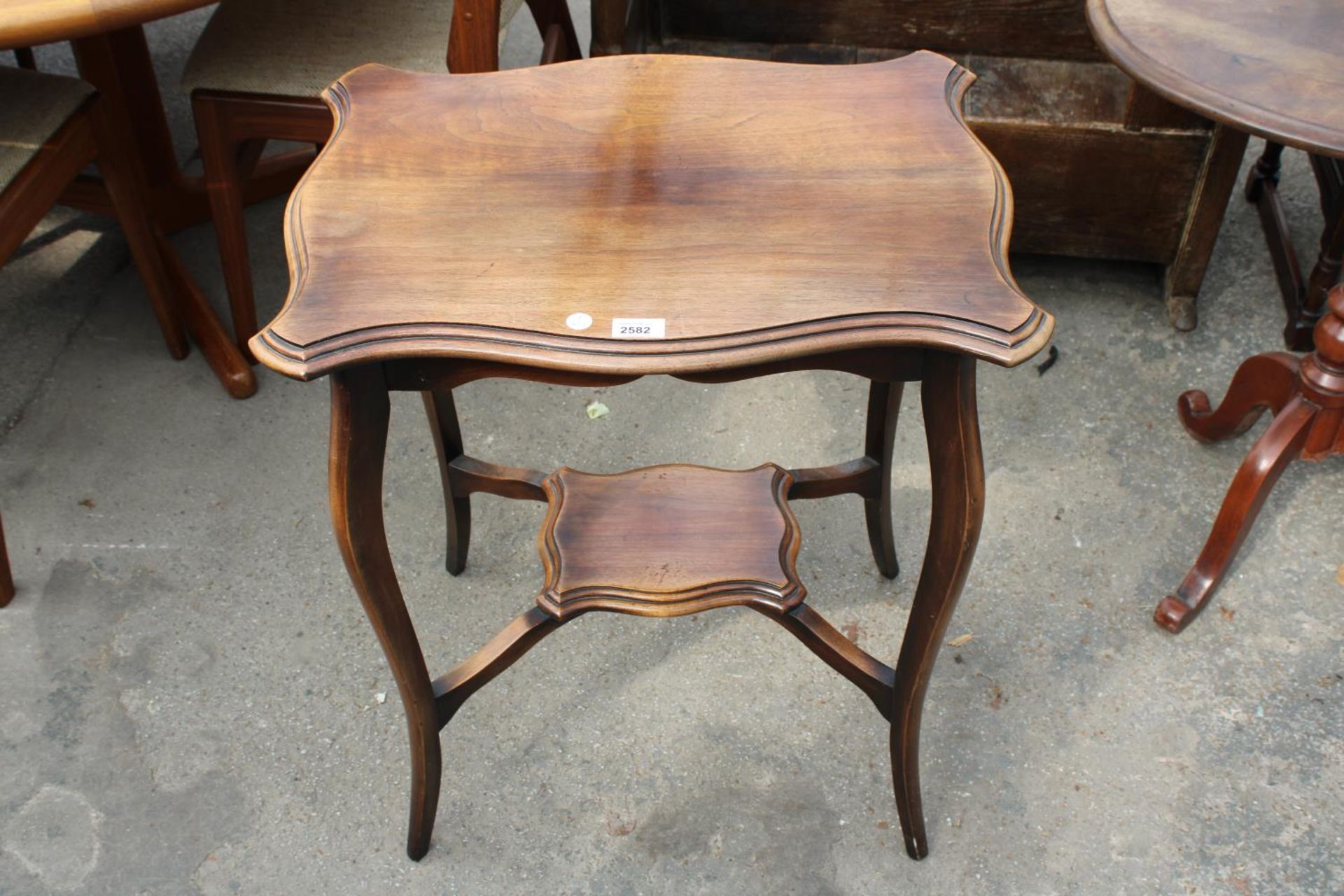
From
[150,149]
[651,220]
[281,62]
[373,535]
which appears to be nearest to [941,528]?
[651,220]

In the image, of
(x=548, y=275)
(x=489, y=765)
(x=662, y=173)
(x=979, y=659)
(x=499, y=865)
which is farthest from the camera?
(x=979, y=659)

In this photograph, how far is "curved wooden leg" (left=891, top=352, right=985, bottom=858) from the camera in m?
1.24

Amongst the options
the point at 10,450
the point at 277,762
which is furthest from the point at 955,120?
the point at 10,450

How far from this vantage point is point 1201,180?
2396mm

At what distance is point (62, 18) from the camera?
5.17 feet

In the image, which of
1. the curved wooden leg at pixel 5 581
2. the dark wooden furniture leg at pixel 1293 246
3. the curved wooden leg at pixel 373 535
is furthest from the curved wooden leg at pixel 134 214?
the dark wooden furniture leg at pixel 1293 246

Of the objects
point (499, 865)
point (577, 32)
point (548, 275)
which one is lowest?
point (499, 865)

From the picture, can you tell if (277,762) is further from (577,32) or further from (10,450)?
(577,32)

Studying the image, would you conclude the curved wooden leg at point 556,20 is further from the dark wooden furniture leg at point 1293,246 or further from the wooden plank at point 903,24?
the dark wooden furniture leg at point 1293,246

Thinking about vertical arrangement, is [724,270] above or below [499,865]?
above

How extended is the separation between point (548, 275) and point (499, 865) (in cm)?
94

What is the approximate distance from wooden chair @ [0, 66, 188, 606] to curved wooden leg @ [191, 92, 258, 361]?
0.50 feet

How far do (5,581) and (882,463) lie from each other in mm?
1537

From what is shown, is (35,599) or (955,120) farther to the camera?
(35,599)
